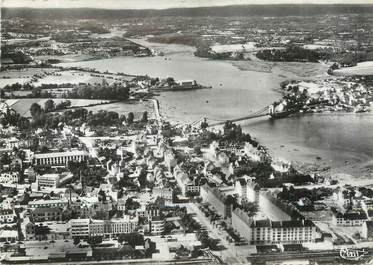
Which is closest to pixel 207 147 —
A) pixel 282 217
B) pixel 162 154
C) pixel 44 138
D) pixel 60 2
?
pixel 162 154

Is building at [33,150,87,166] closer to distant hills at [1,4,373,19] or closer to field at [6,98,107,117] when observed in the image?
field at [6,98,107,117]

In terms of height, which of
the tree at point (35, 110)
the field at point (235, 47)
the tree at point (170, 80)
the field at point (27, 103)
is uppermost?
the field at point (235, 47)

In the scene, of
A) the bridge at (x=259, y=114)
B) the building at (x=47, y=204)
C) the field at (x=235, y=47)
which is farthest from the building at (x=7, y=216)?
the field at (x=235, y=47)

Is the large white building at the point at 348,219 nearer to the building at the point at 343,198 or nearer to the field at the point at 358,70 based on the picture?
the building at the point at 343,198

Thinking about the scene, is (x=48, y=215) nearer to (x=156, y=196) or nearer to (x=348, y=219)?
(x=156, y=196)

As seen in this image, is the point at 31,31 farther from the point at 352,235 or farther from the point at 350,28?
the point at 352,235
